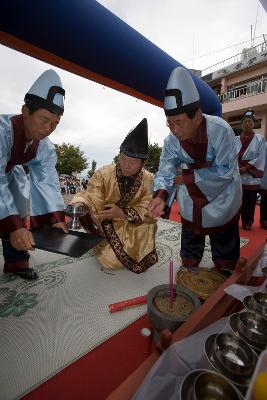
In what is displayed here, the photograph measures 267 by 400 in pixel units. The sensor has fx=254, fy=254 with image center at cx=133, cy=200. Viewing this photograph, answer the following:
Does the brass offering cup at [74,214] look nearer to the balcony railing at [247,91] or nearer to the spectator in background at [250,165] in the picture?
the spectator in background at [250,165]

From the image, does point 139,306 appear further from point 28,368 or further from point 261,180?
point 261,180

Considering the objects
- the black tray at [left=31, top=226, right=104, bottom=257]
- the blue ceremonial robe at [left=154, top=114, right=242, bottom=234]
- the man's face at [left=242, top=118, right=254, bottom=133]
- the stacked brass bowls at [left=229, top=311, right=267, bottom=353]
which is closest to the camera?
the stacked brass bowls at [left=229, top=311, right=267, bottom=353]

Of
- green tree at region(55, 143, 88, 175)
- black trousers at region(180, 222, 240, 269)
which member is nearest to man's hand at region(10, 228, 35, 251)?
black trousers at region(180, 222, 240, 269)

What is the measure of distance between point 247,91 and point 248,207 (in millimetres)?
12899

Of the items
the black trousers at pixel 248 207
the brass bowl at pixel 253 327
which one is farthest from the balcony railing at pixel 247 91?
the brass bowl at pixel 253 327

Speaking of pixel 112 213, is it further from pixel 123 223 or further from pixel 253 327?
pixel 253 327

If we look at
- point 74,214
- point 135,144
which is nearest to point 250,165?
point 135,144

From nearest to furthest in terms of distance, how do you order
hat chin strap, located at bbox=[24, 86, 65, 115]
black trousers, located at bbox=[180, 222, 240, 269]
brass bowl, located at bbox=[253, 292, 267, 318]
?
brass bowl, located at bbox=[253, 292, 267, 318]
hat chin strap, located at bbox=[24, 86, 65, 115]
black trousers, located at bbox=[180, 222, 240, 269]

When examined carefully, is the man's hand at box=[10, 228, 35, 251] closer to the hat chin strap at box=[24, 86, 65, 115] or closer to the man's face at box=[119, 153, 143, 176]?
the hat chin strap at box=[24, 86, 65, 115]

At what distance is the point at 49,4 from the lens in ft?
4.74

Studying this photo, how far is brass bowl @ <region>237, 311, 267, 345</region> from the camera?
0.77 m

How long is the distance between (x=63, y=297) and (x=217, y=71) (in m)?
18.4

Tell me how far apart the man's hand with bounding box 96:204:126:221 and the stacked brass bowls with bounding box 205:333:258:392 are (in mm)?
1499

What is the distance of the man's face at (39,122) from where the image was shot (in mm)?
1579
